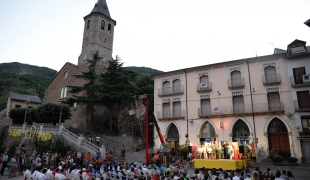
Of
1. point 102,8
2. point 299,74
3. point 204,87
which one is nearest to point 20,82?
point 102,8

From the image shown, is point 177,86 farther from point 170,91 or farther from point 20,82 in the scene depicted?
point 20,82

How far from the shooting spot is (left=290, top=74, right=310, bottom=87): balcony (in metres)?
21.8

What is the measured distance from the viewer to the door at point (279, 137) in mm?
21828

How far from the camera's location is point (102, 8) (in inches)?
1666

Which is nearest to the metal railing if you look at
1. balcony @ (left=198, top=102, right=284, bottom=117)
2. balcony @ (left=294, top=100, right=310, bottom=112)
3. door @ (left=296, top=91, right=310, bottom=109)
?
door @ (left=296, top=91, right=310, bottom=109)

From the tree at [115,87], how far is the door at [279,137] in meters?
17.8

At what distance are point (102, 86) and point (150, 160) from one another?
15475 mm

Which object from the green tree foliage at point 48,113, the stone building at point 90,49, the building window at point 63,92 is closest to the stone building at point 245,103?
the green tree foliage at point 48,113

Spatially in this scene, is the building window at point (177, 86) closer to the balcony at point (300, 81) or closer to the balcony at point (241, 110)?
the balcony at point (241, 110)

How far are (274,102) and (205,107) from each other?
728 centimetres

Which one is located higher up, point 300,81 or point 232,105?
point 300,81

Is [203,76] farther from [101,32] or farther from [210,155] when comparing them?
[101,32]

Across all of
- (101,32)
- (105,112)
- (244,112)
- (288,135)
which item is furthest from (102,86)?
(288,135)

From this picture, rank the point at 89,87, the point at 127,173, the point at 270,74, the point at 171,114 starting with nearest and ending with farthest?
A: the point at 127,173, the point at 270,74, the point at 171,114, the point at 89,87
